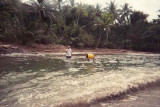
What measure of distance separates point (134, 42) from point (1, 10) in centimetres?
3320

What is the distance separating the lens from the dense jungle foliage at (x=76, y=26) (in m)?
24.4

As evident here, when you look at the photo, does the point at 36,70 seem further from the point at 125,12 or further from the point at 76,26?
the point at 125,12

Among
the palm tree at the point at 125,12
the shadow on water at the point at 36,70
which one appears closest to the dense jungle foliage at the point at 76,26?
the palm tree at the point at 125,12

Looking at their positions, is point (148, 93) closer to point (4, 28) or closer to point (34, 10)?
point (4, 28)

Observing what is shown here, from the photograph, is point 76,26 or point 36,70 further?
point 76,26

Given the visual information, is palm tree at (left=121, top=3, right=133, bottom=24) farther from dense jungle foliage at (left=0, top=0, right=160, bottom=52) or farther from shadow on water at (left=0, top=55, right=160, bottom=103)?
shadow on water at (left=0, top=55, right=160, bottom=103)

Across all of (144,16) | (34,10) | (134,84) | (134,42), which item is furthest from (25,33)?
(144,16)

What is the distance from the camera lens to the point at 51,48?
27266 millimetres

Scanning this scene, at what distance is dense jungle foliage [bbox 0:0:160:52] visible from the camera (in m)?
24.4

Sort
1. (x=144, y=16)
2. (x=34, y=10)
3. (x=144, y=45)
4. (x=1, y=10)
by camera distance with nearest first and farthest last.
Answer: (x=1, y=10) → (x=34, y=10) → (x=144, y=45) → (x=144, y=16)

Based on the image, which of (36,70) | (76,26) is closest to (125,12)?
(76,26)

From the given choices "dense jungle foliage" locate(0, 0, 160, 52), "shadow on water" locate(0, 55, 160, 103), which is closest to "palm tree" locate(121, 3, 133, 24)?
"dense jungle foliage" locate(0, 0, 160, 52)

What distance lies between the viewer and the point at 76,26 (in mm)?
33250

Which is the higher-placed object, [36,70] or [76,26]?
[76,26]
